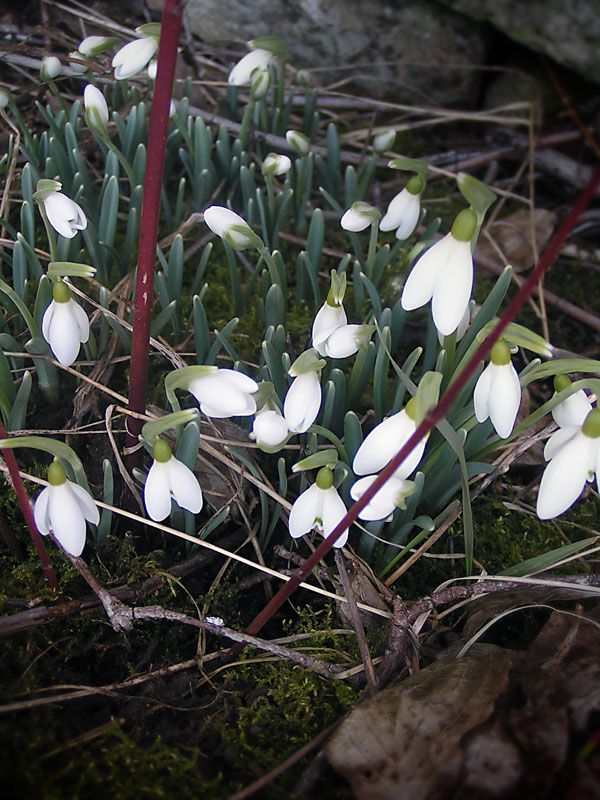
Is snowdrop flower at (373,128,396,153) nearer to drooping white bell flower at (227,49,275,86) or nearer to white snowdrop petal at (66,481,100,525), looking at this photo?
drooping white bell flower at (227,49,275,86)

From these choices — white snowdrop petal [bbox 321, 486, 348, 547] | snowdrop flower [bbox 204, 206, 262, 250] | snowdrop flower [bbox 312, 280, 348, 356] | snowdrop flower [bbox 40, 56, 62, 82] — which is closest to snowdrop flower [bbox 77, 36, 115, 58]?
snowdrop flower [bbox 40, 56, 62, 82]

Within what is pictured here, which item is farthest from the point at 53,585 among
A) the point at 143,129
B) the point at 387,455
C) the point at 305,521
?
the point at 143,129

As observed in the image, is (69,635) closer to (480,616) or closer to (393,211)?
(480,616)

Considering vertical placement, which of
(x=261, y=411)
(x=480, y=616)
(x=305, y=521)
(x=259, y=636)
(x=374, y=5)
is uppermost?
(x=374, y=5)

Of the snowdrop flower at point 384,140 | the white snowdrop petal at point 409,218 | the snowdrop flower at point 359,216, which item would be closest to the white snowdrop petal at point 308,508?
the snowdrop flower at point 359,216

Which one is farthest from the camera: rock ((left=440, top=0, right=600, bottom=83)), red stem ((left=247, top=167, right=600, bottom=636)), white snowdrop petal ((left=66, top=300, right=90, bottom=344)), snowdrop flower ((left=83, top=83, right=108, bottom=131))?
rock ((left=440, top=0, right=600, bottom=83))

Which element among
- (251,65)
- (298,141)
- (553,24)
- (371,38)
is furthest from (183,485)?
(553,24)
